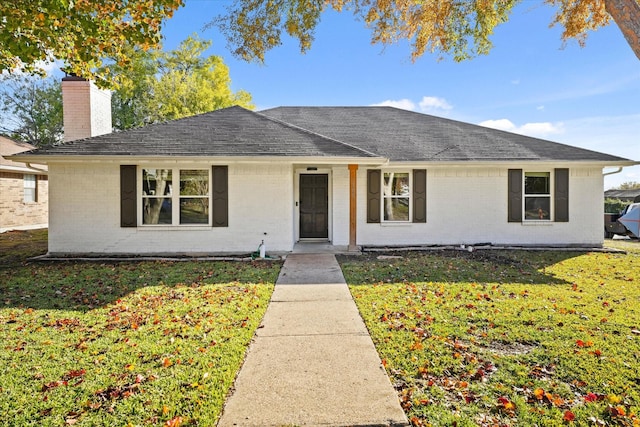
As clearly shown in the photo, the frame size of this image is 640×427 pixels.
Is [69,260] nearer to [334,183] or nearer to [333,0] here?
[334,183]

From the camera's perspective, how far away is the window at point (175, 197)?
31.0 feet

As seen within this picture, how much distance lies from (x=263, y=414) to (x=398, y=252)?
7785 millimetres

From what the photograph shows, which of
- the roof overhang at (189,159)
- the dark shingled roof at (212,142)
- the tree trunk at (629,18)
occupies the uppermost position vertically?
the tree trunk at (629,18)

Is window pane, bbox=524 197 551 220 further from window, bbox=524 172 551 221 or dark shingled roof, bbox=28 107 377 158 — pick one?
dark shingled roof, bbox=28 107 377 158

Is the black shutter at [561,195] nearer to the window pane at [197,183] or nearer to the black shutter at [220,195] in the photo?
the black shutter at [220,195]

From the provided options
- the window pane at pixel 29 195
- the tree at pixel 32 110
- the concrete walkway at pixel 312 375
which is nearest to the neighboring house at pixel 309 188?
the concrete walkway at pixel 312 375

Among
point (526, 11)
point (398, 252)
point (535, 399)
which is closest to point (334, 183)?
point (398, 252)

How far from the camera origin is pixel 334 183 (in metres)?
10.5

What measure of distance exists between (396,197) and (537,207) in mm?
4463

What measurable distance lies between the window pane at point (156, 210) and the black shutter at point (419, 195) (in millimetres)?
7169

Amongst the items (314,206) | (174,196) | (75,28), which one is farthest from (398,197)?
(75,28)

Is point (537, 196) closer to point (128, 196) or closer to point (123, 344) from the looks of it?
point (123, 344)

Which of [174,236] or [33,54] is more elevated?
[33,54]

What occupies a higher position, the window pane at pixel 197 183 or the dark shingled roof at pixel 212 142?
the dark shingled roof at pixel 212 142
